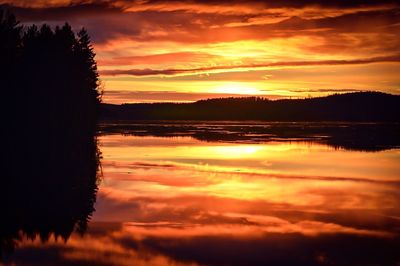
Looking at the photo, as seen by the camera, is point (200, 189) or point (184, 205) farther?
point (200, 189)

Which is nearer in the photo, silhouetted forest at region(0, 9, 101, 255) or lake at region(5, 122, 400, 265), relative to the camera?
lake at region(5, 122, 400, 265)

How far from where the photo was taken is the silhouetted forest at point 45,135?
21.7m

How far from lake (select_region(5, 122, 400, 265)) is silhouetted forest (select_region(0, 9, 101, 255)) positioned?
43.5 inches

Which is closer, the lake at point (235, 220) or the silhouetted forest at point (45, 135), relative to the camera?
the lake at point (235, 220)

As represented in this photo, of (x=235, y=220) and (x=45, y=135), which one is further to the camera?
(x=45, y=135)

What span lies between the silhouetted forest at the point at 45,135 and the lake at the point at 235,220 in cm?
111

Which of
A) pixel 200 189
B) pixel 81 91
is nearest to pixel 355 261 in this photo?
pixel 200 189

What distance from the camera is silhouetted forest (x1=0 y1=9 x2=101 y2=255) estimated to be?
21703 mm

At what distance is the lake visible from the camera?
15.7 m

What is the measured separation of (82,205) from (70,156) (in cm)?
2515

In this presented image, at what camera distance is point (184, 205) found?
24.9 metres

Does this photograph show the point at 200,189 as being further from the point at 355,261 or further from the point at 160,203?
the point at 355,261

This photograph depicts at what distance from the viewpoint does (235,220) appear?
2131 cm

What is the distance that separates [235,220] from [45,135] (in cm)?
4350
